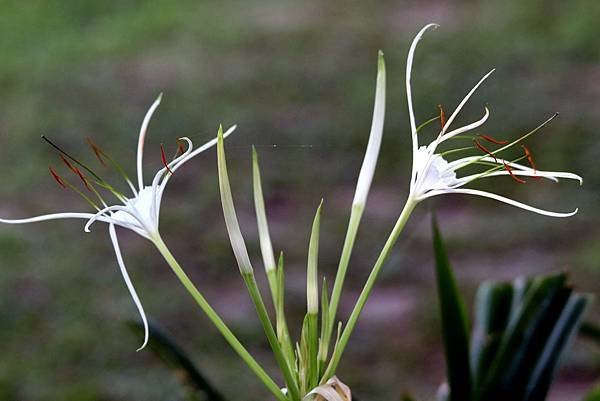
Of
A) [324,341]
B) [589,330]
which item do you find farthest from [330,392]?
[589,330]

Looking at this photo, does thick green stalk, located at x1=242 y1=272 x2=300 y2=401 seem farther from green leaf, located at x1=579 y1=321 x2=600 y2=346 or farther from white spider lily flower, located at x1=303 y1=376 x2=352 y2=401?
green leaf, located at x1=579 y1=321 x2=600 y2=346

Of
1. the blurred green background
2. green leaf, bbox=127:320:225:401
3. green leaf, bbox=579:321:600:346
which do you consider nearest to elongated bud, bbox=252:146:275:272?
green leaf, bbox=127:320:225:401

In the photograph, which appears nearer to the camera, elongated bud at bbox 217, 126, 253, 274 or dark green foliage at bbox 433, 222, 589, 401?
elongated bud at bbox 217, 126, 253, 274

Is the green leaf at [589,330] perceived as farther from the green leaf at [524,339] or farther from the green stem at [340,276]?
the green stem at [340,276]

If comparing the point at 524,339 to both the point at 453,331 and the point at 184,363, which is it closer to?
the point at 453,331

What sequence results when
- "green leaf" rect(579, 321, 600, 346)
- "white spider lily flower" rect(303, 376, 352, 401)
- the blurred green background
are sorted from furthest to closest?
the blurred green background → "green leaf" rect(579, 321, 600, 346) → "white spider lily flower" rect(303, 376, 352, 401)

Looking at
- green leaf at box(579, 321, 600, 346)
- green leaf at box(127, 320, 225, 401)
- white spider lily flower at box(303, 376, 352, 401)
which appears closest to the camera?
white spider lily flower at box(303, 376, 352, 401)

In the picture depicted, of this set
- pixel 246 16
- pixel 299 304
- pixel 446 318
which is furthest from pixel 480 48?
pixel 446 318
